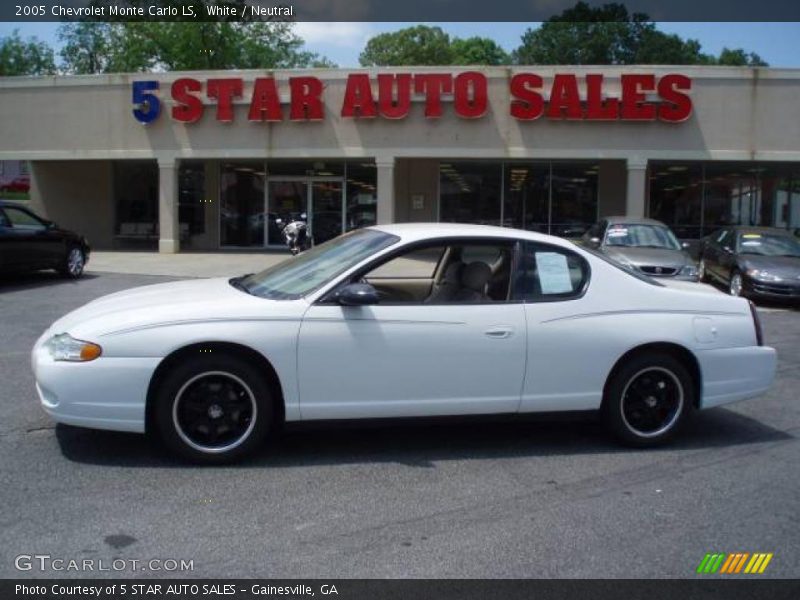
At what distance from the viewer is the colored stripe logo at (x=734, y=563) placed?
4090 millimetres

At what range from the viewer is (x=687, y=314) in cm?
599

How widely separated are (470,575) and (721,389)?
293cm

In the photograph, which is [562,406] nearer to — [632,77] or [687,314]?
[687,314]

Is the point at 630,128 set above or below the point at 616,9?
below

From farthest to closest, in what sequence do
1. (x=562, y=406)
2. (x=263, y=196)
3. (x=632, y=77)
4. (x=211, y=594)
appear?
(x=263, y=196) → (x=632, y=77) → (x=562, y=406) → (x=211, y=594)

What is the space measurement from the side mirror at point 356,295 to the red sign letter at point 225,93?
18385 mm

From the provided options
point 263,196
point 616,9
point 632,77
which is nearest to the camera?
point 632,77

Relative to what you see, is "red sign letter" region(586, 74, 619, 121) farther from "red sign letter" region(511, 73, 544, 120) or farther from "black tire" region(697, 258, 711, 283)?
"black tire" region(697, 258, 711, 283)

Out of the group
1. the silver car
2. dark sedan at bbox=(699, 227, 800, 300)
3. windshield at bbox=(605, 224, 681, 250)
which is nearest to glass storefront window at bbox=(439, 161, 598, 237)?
dark sedan at bbox=(699, 227, 800, 300)

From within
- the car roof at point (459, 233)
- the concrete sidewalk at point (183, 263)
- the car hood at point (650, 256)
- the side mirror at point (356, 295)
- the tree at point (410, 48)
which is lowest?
the concrete sidewalk at point (183, 263)

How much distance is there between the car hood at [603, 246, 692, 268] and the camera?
544 inches

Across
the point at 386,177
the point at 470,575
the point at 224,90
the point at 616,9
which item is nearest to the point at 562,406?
A: the point at 470,575

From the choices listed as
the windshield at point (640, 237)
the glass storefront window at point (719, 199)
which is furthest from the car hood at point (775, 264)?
the glass storefront window at point (719, 199)

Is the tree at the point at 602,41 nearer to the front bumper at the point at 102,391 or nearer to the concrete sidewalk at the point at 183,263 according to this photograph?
the concrete sidewalk at the point at 183,263
